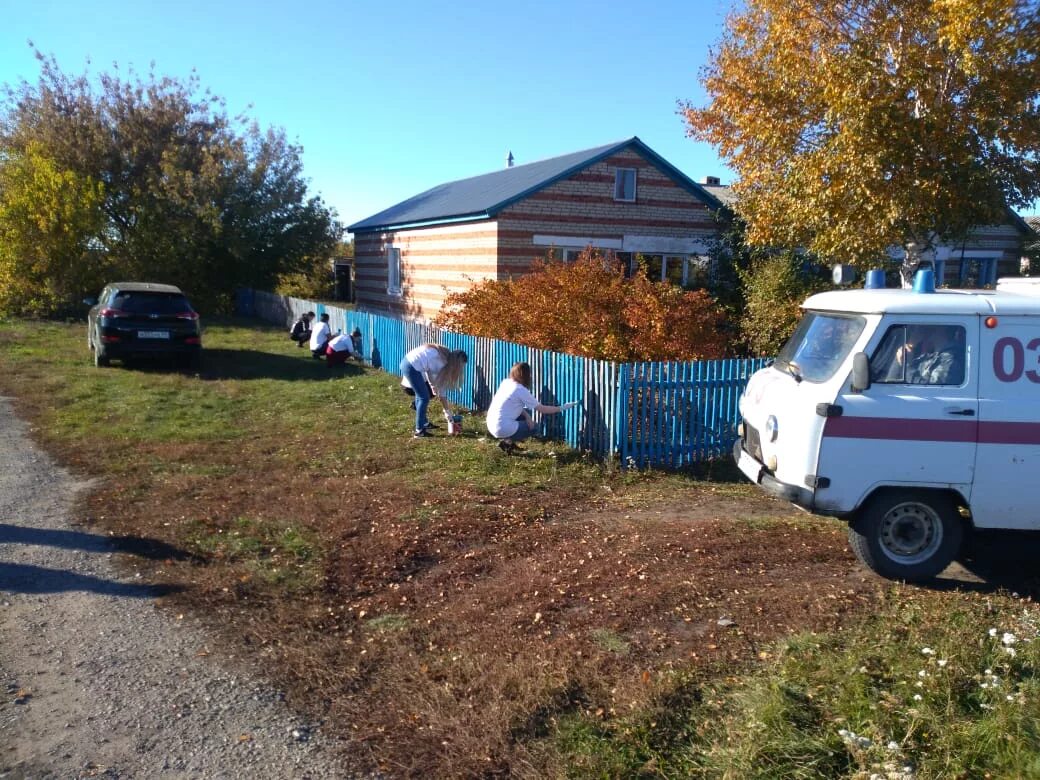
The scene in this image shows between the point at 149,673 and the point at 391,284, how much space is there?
2111cm

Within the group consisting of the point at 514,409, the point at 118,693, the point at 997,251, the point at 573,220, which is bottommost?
the point at 118,693

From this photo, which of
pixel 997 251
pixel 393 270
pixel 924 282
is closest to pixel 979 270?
pixel 997 251

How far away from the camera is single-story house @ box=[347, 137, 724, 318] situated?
18.1 metres

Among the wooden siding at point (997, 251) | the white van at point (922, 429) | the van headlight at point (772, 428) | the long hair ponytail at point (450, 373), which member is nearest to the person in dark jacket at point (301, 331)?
the long hair ponytail at point (450, 373)

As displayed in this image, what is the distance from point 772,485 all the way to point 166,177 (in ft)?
83.6

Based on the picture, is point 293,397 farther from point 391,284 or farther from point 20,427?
point 391,284

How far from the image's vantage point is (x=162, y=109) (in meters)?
27.3

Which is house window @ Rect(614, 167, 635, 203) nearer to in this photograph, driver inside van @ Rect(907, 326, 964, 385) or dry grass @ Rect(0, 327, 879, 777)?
dry grass @ Rect(0, 327, 879, 777)

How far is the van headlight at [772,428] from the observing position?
5.84m

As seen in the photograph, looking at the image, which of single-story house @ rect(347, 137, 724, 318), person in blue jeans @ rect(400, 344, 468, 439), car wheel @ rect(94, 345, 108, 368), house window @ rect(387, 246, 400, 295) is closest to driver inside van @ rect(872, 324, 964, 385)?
person in blue jeans @ rect(400, 344, 468, 439)

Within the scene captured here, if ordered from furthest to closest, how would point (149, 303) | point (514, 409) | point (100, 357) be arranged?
point (100, 357)
point (149, 303)
point (514, 409)

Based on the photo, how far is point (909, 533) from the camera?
218 inches

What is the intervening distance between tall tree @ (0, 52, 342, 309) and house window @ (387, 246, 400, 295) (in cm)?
548

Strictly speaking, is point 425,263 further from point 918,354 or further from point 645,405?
point 918,354
